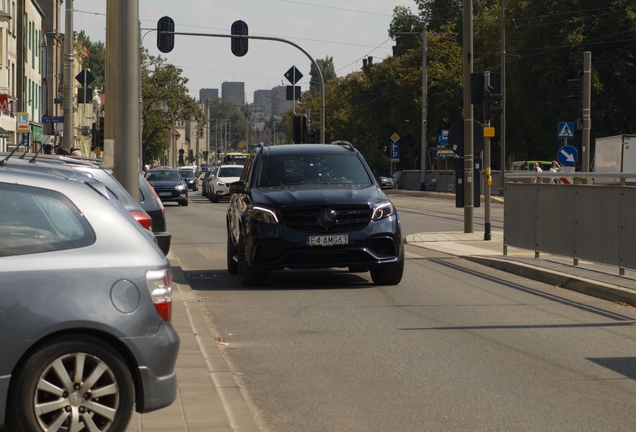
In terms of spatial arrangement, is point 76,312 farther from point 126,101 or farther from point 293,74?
point 293,74

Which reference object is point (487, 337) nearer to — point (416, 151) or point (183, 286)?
point (183, 286)

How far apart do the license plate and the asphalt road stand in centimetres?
57

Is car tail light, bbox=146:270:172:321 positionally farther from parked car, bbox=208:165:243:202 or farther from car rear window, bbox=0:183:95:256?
parked car, bbox=208:165:243:202

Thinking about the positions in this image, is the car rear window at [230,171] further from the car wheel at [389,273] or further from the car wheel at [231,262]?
the car wheel at [389,273]

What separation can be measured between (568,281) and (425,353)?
203 inches

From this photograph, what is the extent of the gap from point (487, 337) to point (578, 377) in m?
1.79

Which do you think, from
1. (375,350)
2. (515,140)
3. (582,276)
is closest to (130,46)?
(375,350)

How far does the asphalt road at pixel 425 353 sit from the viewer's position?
6586 millimetres

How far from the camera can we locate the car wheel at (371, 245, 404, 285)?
13.2m

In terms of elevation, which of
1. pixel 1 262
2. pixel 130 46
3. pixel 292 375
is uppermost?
pixel 130 46

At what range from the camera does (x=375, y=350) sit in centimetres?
878

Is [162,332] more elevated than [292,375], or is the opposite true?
[162,332]

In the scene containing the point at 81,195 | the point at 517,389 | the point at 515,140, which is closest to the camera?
the point at 81,195

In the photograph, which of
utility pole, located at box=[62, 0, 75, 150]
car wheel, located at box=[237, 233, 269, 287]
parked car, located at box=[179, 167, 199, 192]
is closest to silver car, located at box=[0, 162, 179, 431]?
car wheel, located at box=[237, 233, 269, 287]
